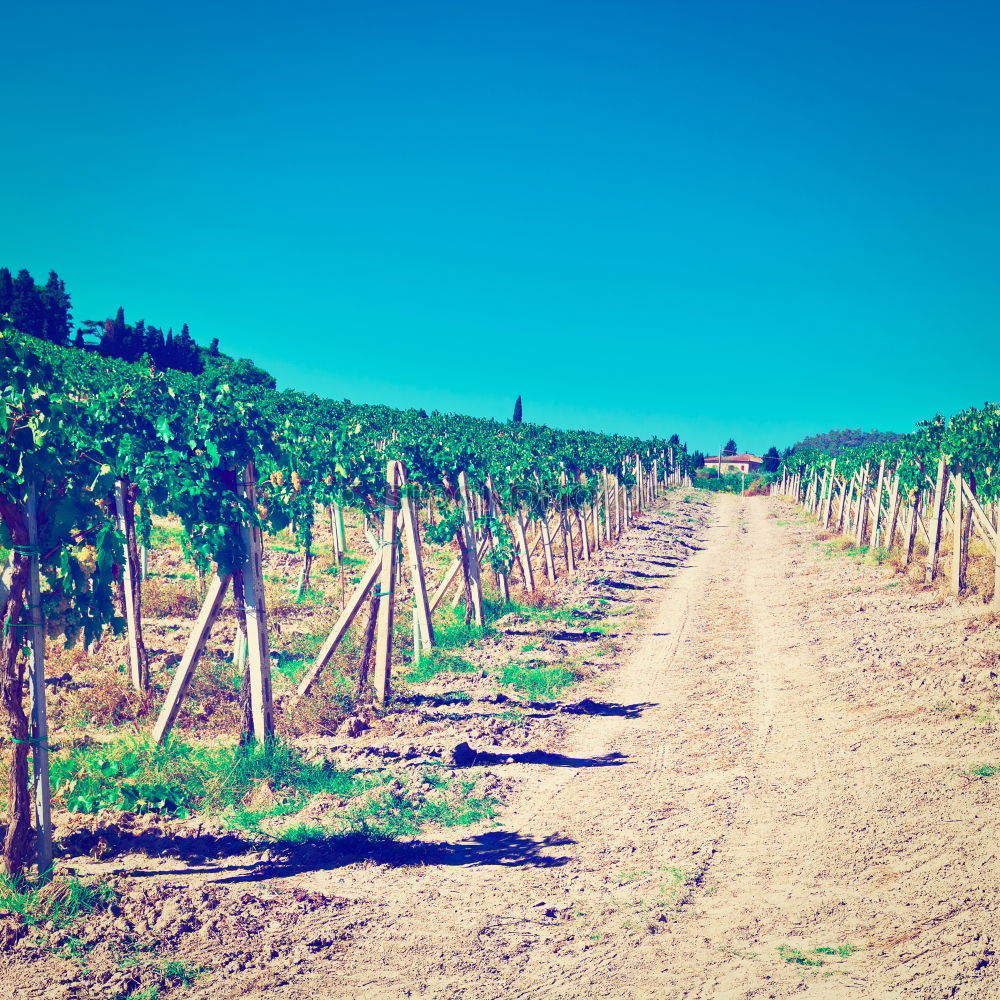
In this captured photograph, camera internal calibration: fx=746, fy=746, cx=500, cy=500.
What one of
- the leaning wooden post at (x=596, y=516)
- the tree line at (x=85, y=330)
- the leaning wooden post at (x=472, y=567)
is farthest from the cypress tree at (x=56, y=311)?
the leaning wooden post at (x=472, y=567)

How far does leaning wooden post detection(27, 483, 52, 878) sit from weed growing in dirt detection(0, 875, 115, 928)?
6.9 inches

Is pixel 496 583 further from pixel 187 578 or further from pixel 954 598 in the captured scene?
pixel 954 598

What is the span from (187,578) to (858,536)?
60.3ft

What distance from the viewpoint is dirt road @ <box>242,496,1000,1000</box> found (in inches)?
156

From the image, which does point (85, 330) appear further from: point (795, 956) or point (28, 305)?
point (795, 956)

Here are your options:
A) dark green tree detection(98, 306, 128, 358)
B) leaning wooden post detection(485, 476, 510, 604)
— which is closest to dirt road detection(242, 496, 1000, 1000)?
leaning wooden post detection(485, 476, 510, 604)

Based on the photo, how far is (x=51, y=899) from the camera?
14.2 ft

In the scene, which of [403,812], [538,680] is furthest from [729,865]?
[538,680]

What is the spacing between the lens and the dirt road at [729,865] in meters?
3.96

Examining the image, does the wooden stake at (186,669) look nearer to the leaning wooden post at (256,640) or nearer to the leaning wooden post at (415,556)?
the leaning wooden post at (256,640)

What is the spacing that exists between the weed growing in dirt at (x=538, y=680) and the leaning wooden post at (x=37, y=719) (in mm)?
5403

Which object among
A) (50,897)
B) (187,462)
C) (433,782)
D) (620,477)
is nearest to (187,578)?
(187,462)

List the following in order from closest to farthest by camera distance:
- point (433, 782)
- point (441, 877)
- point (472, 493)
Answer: point (441, 877) → point (433, 782) → point (472, 493)

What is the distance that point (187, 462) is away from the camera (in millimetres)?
6949
